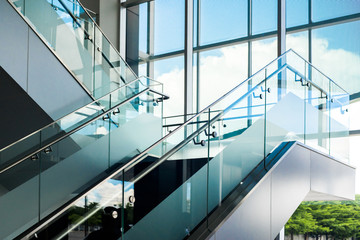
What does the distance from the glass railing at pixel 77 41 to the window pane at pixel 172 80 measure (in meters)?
3.08

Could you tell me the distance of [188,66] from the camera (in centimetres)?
1047

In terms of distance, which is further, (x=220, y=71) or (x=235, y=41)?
(x=220, y=71)

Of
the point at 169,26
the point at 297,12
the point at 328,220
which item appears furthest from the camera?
the point at 328,220

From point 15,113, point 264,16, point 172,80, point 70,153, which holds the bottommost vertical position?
point 70,153

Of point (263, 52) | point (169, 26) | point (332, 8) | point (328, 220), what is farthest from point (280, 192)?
point (328, 220)

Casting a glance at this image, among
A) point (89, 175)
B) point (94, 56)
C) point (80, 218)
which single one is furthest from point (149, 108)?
point (80, 218)

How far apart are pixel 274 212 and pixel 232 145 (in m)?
0.97

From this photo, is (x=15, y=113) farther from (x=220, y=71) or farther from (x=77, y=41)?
(x=220, y=71)

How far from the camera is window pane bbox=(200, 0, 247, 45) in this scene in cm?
1030

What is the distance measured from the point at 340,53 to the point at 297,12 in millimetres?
1215

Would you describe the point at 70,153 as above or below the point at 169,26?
below

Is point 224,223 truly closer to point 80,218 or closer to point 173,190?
point 173,190

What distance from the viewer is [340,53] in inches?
372

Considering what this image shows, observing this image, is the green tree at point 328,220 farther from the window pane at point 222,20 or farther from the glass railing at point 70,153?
the glass railing at point 70,153
